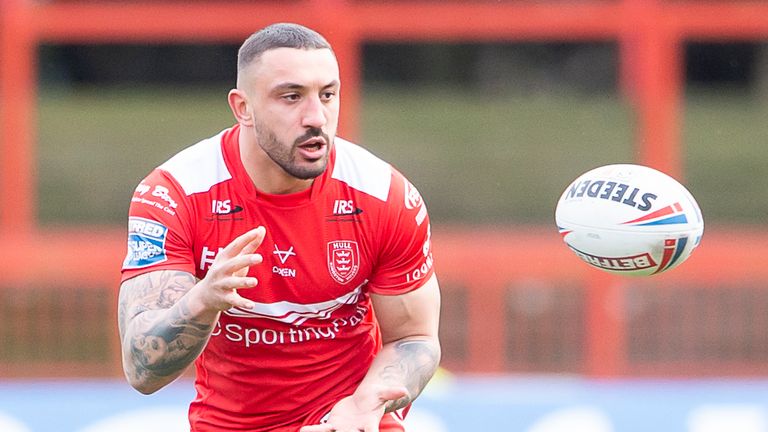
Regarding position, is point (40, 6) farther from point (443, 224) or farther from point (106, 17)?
point (443, 224)

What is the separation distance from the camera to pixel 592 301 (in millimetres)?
11734

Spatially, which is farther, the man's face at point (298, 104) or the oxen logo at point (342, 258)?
the oxen logo at point (342, 258)

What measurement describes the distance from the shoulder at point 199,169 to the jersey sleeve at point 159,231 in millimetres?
42

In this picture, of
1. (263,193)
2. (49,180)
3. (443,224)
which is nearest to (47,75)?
(49,180)

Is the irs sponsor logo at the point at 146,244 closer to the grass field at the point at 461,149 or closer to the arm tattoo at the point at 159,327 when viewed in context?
the arm tattoo at the point at 159,327

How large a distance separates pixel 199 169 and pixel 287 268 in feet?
1.74

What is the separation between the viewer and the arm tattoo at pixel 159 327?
4988 millimetres

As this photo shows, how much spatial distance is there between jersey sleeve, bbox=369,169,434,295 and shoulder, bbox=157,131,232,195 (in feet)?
2.20

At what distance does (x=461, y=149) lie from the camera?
16.0m

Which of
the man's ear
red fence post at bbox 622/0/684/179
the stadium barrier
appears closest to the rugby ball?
the man's ear

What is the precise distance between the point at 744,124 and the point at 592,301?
18.5 ft

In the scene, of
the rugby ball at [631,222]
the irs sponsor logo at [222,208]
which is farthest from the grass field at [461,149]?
the irs sponsor logo at [222,208]

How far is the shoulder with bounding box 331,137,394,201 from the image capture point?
5562 mm

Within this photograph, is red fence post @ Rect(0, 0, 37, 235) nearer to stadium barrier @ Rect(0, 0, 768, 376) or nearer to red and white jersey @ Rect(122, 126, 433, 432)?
stadium barrier @ Rect(0, 0, 768, 376)
